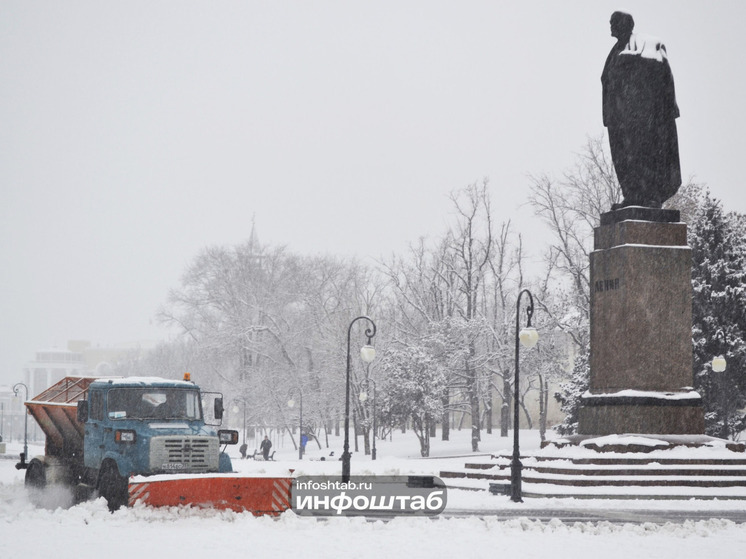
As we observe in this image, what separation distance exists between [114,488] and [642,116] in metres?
15.5

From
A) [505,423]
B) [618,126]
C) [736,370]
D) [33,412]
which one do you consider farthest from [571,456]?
[505,423]

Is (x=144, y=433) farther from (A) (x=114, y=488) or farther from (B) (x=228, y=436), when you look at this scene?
(B) (x=228, y=436)

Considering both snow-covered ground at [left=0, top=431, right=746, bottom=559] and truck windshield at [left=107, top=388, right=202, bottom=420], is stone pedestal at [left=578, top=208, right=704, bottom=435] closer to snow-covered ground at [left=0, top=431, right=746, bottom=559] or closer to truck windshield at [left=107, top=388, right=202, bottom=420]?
snow-covered ground at [left=0, top=431, right=746, bottom=559]

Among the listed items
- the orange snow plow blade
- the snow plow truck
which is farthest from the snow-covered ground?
the snow plow truck

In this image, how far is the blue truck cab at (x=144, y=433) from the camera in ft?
58.4

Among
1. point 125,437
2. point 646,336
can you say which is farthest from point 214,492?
point 646,336

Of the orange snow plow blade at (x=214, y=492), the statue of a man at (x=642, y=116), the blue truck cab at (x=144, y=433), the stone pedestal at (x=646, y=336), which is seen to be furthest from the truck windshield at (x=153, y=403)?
the statue of a man at (x=642, y=116)

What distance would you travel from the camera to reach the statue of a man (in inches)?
990

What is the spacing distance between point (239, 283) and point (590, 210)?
2823 centimetres

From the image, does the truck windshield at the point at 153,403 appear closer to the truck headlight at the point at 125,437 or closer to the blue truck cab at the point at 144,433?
the blue truck cab at the point at 144,433

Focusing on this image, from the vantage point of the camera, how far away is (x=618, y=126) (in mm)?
25344

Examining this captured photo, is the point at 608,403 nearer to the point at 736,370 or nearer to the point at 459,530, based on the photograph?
the point at 459,530

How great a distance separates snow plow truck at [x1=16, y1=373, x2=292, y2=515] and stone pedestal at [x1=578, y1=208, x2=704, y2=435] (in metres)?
9.73

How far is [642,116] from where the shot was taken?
25.2 meters
